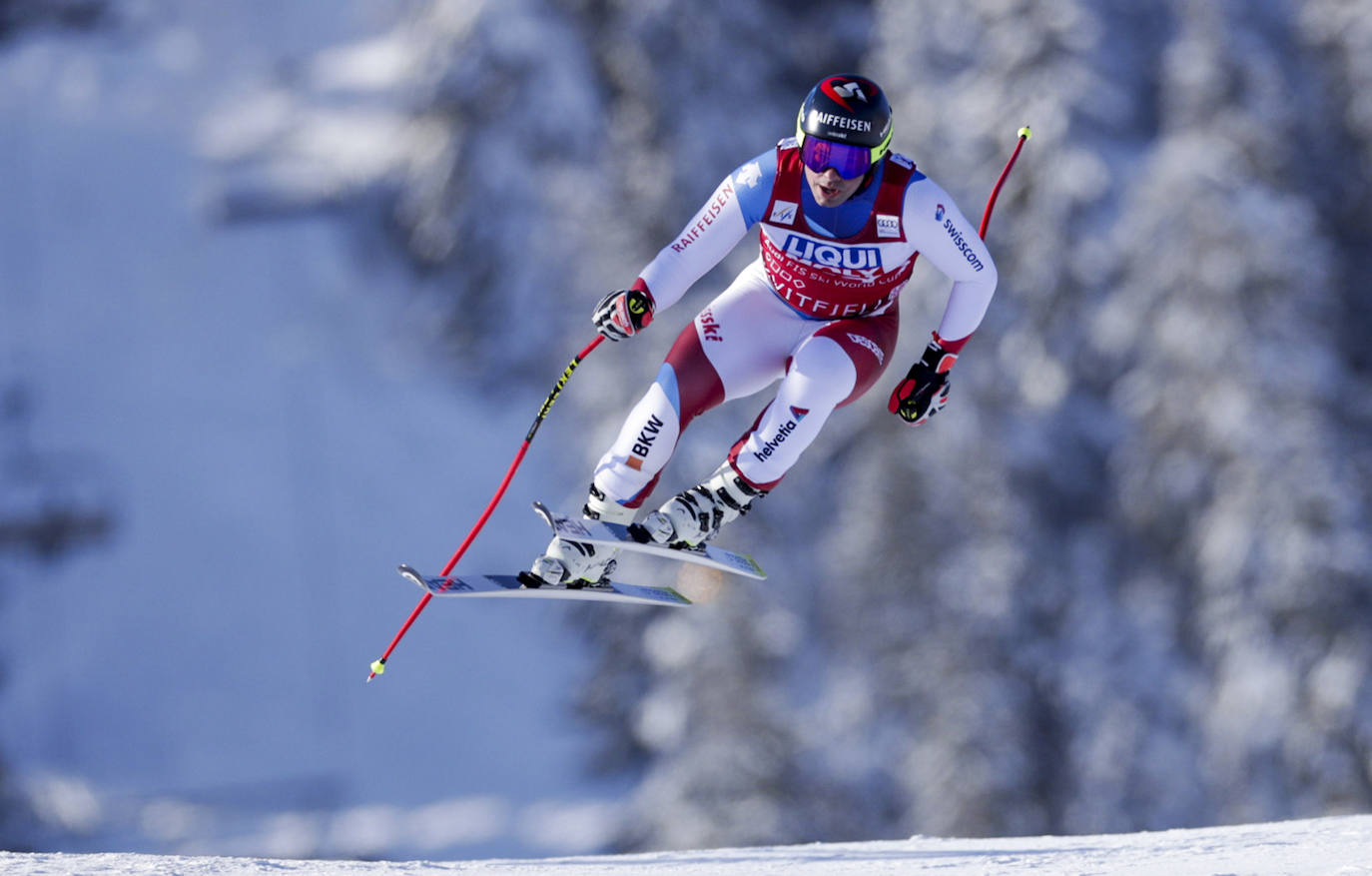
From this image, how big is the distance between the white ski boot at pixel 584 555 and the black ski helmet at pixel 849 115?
1.77 metres

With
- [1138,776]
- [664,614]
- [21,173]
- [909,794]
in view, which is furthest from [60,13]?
[1138,776]

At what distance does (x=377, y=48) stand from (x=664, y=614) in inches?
530

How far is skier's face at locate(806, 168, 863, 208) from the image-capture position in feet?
20.1

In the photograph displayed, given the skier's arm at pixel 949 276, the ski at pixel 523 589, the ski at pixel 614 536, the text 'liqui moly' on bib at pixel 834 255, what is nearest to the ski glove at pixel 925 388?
the skier's arm at pixel 949 276

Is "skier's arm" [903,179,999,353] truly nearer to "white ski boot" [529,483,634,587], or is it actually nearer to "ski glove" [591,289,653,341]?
"ski glove" [591,289,653,341]

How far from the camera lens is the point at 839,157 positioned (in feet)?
20.0

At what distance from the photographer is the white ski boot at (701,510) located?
6461 millimetres

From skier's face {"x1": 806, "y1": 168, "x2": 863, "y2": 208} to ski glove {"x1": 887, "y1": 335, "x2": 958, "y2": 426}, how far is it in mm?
790

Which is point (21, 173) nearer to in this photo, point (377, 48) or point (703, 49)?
point (377, 48)

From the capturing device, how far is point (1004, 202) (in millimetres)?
19734

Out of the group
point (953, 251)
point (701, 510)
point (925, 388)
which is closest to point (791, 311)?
point (925, 388)

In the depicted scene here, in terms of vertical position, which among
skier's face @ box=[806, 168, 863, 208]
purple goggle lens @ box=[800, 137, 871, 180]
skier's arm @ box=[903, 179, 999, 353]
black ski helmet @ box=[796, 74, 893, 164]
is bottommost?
skier's arm @ box=[903, 179, 999, 353]

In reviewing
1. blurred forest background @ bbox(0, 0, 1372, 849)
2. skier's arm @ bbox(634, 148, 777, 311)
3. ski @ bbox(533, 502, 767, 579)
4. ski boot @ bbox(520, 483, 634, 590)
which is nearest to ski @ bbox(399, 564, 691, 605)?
ski boot @ bbox(520, 483, 634, 590)

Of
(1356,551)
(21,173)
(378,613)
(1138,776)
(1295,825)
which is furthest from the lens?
(21,173)
